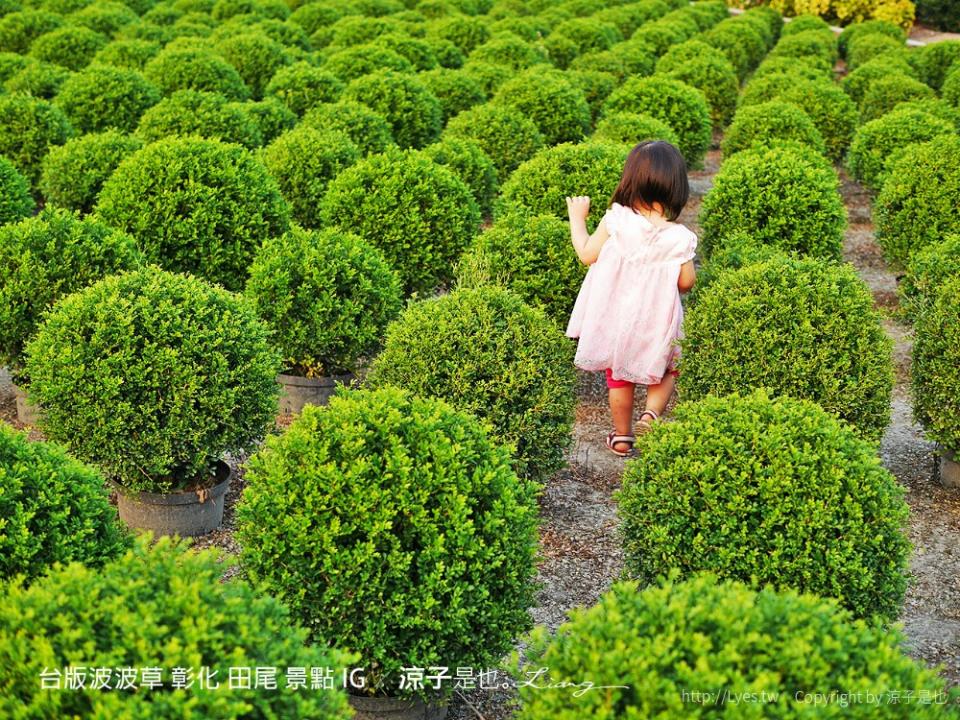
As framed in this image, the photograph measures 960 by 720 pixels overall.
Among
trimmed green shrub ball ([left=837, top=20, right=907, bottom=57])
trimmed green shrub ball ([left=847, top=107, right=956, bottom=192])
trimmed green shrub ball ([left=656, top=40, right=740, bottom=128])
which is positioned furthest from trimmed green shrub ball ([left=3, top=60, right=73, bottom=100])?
trimmed green shrub ball ([left=837, top=20, right=907, bottom=57])

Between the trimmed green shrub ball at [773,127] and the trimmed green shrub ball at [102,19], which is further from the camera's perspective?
the trimmed green shrub ball at [102,19]

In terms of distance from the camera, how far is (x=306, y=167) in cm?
1001

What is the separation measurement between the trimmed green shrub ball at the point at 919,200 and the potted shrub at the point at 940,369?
325 centimetres

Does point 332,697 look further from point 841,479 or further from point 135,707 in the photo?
point 841,479

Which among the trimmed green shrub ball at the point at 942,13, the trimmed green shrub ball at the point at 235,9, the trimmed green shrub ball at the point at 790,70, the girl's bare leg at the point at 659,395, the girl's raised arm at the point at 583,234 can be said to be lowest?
the girl's bare leg at the point at 659,395

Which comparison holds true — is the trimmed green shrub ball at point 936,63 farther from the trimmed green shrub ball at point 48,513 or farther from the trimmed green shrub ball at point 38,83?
the trimmed green shrub ball at point 48,513

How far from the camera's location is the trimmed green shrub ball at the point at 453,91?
46.7 feet

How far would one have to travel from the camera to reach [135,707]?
9.16 ft

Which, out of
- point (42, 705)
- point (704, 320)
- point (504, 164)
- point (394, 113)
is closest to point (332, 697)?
point (42, 705)

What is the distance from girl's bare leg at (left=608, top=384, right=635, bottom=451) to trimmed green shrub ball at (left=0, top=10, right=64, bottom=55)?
1431 centimetres

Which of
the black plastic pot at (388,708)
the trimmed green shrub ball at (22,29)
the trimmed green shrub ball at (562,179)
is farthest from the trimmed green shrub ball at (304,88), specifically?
the black plastic pot at (388,708)

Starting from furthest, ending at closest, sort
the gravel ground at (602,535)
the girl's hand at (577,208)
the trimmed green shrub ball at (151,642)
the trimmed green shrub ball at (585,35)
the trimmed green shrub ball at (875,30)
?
the trimmed green shrub ball at (875,30), the trimmed green shrub ball at (585,35), the girl's hand at (577,208), the gravel ground at (602,535), the trimmed green shrub ball at (151,642)

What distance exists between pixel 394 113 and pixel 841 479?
30.7 ft

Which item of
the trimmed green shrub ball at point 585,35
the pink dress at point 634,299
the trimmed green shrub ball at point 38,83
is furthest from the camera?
the trimmed green shrub ball at point 585,35
